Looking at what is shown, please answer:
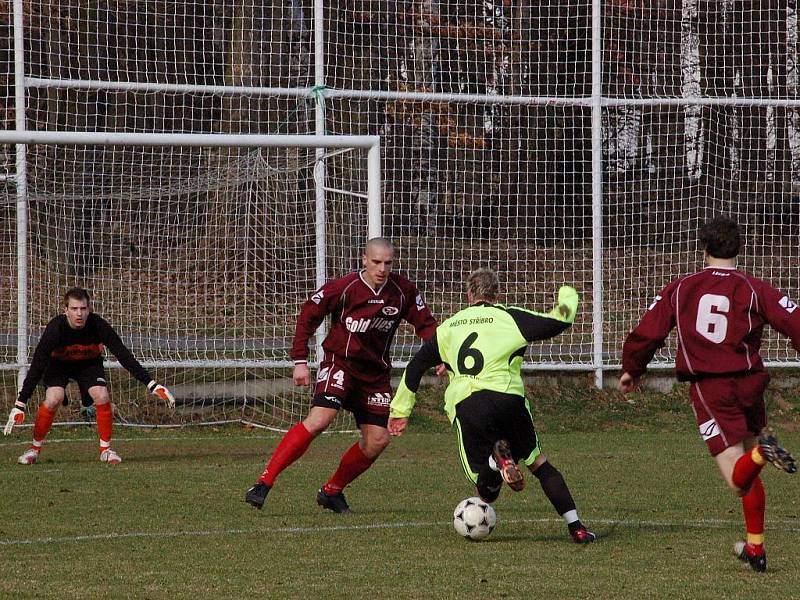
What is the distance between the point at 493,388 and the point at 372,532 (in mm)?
1203

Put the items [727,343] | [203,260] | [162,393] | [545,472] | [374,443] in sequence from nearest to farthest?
[727,343], [545,472], [374,443], [162,393], [203,260]

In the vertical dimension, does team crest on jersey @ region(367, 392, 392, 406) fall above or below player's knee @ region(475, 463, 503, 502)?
above

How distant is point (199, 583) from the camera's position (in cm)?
606

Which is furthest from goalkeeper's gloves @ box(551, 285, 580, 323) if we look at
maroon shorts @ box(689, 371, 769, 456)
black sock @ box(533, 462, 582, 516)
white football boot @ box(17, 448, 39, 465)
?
white football boot @ box(17, 448, 39, 465)

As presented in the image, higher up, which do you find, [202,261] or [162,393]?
[202,261]

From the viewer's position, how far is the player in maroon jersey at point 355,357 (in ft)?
28.6

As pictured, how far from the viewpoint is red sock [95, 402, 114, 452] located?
11.5 meters

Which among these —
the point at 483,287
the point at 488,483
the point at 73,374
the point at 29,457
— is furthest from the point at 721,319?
the point at 29,457

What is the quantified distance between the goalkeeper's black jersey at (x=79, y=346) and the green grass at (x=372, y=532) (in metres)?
0.87

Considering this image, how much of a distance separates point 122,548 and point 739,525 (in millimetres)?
3650

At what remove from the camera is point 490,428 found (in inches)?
286

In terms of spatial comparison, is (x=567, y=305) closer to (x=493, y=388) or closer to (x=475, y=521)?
(x=493, y=388)

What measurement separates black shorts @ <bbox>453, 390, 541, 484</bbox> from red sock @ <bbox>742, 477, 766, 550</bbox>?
1.32 m

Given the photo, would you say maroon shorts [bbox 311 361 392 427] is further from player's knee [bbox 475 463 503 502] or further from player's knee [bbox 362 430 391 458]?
player's knee [bbox 475 463 503 502]
